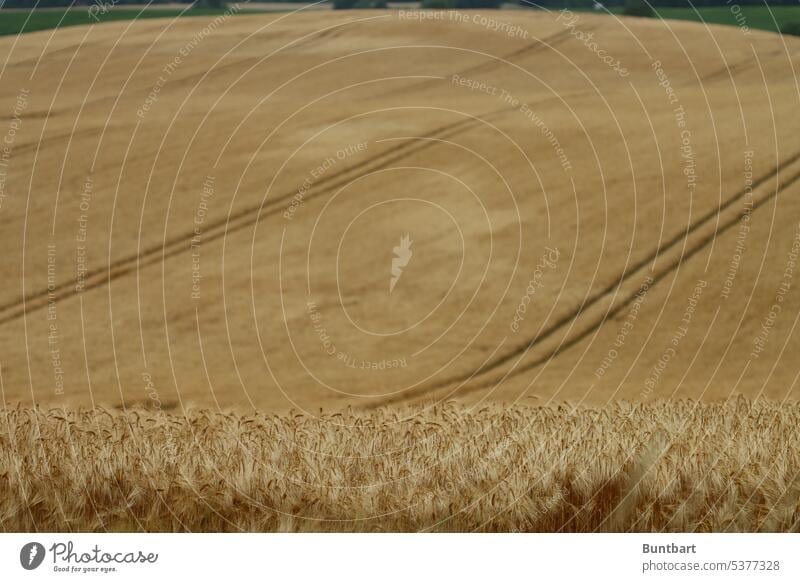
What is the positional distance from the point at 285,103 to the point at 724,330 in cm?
238

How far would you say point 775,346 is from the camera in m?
4.70

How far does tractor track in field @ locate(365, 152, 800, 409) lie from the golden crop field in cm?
1

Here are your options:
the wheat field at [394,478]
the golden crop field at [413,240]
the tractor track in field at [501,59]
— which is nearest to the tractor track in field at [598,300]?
the golden crop field at [413,240]

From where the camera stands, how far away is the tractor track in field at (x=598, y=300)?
183 inches

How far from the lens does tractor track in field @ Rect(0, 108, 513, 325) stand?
4719 mm

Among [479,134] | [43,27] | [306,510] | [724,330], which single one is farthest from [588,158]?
[43,27]

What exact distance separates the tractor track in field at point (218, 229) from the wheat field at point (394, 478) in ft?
3.63

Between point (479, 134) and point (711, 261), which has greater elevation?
point (479, 134)

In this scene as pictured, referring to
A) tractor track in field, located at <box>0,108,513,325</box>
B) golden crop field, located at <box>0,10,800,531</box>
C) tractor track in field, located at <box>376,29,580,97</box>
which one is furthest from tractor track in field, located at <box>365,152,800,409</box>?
tractor track in field, located at <box>376,29,580,97</box>

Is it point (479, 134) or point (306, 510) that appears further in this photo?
point (479, 134)

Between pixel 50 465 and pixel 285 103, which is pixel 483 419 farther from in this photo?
pixel 285 103

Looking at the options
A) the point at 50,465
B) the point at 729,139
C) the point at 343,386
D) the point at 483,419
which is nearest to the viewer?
the point at 50,465

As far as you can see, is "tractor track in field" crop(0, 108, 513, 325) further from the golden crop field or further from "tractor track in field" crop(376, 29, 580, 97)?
"tractor track in field" crop(376, 29, 580, 97)
